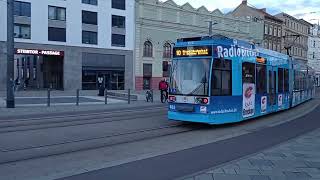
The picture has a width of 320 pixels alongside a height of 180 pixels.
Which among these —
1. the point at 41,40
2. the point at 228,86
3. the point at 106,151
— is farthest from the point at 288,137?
the point at 41,40

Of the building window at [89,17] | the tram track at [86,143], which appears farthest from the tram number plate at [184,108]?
the building window at [89,17]

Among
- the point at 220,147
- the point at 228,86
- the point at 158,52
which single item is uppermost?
the point at 158,52

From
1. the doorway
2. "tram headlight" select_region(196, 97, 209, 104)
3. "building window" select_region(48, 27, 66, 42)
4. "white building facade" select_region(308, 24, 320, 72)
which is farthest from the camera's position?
"white building facade" select_region(308, 24, 320, 72)

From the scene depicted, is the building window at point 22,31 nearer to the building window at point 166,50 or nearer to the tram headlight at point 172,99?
the building window at point 166,50

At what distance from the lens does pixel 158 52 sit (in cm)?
5809

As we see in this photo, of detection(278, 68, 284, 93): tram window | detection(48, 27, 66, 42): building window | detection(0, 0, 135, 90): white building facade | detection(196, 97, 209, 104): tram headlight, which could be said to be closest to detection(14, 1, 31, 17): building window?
detection(0, 0, 135, 90): white building facade

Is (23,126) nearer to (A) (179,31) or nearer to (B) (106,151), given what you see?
(B) (106,151)

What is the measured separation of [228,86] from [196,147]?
439cm

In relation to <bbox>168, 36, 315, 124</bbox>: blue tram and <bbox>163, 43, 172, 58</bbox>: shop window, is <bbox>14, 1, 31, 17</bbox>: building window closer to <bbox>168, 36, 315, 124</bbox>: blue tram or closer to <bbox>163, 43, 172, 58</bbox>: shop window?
<bbox>163, 43, 172, 58</bbox>: shop window

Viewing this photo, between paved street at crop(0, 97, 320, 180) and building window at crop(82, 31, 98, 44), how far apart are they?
35127 mm

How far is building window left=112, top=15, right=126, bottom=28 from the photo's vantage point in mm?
53656

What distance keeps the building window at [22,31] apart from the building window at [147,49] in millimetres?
16139

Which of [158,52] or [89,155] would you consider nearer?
[89,155]

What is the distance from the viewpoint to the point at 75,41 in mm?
49531
